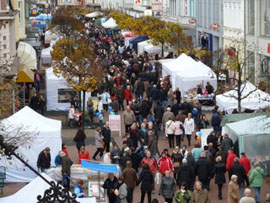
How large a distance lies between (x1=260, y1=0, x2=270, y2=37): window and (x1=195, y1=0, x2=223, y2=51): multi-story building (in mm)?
11975

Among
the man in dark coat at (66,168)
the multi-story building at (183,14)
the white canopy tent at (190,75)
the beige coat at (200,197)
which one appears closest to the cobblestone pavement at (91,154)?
the man in dark coat at (66,168)

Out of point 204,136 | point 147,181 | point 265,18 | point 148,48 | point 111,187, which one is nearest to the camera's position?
point 111,187

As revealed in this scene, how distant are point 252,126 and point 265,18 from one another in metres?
21.4

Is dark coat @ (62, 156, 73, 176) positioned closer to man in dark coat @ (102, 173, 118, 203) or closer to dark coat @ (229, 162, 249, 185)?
man in dark coat @ (102, 173, 118, 203)

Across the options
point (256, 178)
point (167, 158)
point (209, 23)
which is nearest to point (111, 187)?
point (167, 158)

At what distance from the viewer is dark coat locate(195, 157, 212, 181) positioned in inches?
830

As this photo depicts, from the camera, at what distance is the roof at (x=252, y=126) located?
75.5 feet

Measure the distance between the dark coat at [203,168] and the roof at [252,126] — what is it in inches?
87.0

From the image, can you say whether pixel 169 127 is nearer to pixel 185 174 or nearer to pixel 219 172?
pixel 219 172

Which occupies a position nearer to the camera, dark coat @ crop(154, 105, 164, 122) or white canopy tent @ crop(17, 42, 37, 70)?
dark coat @ crop(154, 105, 164, 122)

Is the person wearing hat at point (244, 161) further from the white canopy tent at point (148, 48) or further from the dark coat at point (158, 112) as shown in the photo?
the white canopy tent at point (148, 48)

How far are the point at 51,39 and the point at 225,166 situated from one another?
52.1m

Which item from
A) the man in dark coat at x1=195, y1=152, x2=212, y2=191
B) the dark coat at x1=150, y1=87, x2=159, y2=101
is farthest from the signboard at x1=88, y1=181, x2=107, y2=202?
the dark coat at x1=150, y1=87, x2=159, y2=101

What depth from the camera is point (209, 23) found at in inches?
2491
